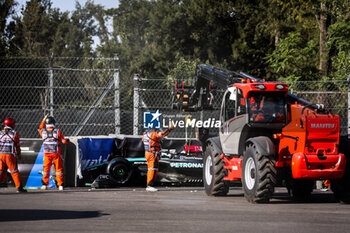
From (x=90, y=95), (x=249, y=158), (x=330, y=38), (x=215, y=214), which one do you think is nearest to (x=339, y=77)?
(x=330, y=38)

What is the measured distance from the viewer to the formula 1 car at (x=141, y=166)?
659 inches

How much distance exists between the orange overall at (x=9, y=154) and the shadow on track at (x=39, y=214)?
4.26 m

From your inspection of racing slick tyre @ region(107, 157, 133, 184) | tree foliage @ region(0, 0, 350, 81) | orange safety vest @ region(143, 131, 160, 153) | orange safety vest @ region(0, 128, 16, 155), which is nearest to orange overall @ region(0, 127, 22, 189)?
orange safety vest @ region(0, 128, 16, 155)

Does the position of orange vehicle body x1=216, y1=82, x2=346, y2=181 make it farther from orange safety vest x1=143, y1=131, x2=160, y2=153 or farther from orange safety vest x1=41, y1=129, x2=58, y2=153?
orange safety vest x1=41, y1=129, x2=58, y2=153

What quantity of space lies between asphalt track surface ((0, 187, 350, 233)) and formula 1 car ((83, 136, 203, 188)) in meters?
1.91

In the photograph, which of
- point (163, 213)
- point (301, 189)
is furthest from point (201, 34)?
point (163, 213)

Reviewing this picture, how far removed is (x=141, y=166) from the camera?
56.1 feet

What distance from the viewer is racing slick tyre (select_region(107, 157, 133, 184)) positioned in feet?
54.9

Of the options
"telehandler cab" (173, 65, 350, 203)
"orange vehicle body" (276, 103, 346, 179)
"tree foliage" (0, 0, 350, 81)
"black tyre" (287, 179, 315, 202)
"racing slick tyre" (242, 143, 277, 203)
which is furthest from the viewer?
"tree foliage" (0, 0, 350, 81)

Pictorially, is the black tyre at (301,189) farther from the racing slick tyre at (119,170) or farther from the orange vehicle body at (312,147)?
the racing slick tyre at (119,170)

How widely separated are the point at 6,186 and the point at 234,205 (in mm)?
7284

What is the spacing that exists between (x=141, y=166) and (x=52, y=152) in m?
2.44

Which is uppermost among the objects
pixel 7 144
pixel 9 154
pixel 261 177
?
pixel 7 144

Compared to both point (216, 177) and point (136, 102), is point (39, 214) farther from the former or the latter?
point (136, 102)
